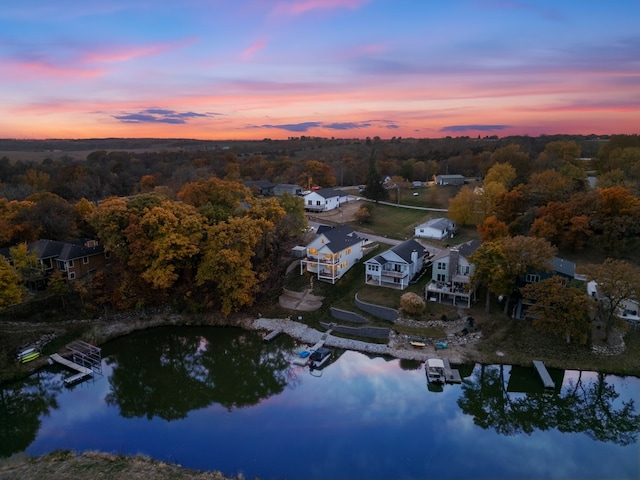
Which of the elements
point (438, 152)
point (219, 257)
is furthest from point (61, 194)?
point (438, 152)

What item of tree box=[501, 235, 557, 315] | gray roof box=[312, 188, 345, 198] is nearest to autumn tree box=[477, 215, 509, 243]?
tree box=[501, 235, 557, 315]

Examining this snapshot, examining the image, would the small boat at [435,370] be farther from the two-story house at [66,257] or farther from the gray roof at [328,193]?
the gray roof at [328,193]

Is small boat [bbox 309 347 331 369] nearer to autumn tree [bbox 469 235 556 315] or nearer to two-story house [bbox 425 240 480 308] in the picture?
two-story house [bbox 425 240 480 308]

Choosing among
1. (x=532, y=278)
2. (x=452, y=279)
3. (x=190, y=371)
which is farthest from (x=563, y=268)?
(x=190, y=371)

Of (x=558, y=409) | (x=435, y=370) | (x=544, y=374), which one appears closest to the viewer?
(x=558, y=409)

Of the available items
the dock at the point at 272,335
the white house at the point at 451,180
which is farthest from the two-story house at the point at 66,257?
the white house at the point at 451,180

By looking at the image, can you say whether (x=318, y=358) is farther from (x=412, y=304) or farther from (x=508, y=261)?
(x=508, y=261)
